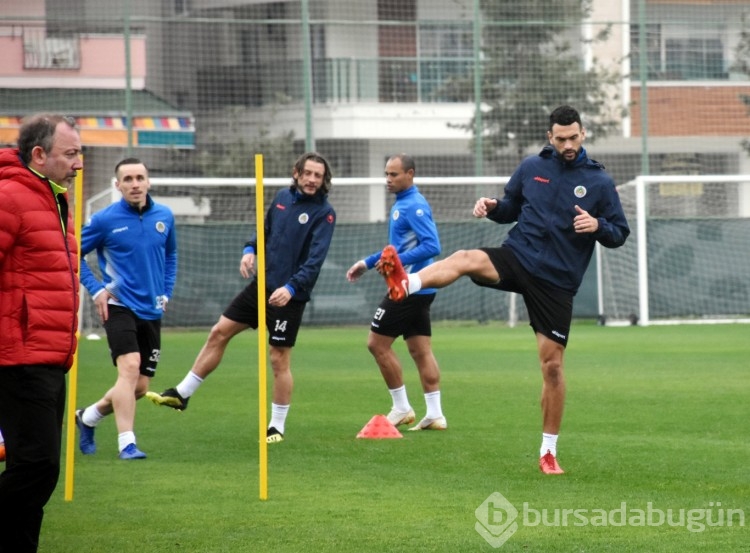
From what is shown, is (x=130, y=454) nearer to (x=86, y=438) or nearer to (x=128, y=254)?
(x=86, y=438)

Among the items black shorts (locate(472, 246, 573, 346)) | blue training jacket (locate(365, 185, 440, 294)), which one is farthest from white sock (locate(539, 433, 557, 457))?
blue training jacket (locate(365, 185, 440, 294))

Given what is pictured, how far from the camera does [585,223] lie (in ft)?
28.1

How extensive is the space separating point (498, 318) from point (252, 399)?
1374 cm

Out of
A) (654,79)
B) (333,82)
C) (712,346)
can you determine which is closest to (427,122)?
(333,82)

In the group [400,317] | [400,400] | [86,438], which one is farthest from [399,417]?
[86,438]

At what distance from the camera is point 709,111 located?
29.4m

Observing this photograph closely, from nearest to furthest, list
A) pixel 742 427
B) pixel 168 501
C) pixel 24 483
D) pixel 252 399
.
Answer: pixel 24 483
pixel 168 501
pixel 742 427
pixel 252 399

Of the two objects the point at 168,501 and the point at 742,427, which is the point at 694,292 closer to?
the point at 742,427

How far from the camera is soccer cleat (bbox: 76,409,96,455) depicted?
10.3 metres

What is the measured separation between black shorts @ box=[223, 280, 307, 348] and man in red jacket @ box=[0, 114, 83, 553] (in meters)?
4.59

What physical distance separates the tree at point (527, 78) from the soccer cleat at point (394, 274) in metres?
19.5

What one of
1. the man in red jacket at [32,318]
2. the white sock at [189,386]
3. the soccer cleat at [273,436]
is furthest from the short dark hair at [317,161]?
the man in red jacket at [32,318]

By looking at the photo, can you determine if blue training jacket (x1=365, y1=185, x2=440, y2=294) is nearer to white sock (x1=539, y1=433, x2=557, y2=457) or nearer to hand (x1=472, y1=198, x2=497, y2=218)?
hand (x1=472, y1=198, x2=497, y2=218)

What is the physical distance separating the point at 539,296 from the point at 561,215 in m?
0.55
